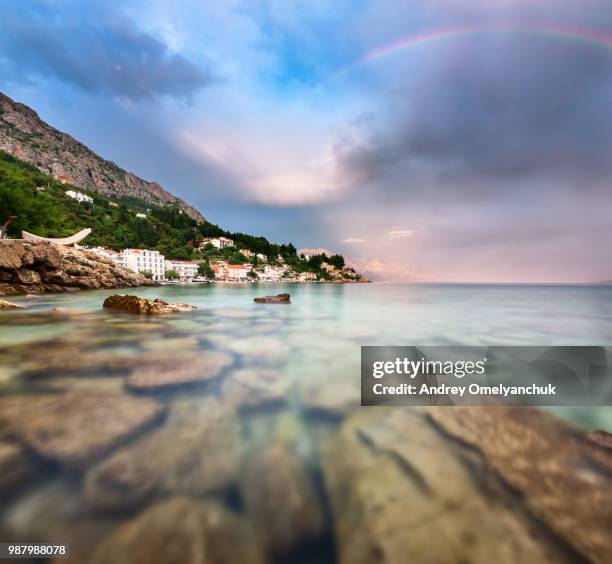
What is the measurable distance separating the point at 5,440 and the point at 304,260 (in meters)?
156

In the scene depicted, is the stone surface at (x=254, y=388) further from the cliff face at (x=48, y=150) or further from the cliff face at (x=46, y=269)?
the cliff face at (x=48, y=150)

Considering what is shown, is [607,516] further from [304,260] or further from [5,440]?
[304,260]

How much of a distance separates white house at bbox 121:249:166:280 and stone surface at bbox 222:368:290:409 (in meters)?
78.4

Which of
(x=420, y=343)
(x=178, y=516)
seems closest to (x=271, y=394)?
(x=178, y=516)

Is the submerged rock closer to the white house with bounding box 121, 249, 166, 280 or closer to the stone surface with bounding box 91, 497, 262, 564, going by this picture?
the stone surface with bounding box 91, 497, 262, 564

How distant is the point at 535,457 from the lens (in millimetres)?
3174

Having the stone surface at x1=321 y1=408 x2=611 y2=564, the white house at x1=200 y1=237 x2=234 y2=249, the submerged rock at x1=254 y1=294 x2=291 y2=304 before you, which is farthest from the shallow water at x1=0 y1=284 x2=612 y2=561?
the white house at x1=200 y1=237 x2=234 y2=249

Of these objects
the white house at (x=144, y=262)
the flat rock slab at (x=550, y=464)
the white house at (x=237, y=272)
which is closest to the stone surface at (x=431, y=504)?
the flat rock slab at (x=550, y=464)

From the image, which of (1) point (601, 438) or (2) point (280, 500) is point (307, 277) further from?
(2) point (280, 500)

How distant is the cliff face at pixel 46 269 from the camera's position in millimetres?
23047

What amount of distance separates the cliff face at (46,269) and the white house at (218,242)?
92.6 metres

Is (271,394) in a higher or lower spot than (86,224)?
lower

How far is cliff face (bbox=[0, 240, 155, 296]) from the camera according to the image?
23.0 meters

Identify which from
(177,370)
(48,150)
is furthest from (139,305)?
(48,150)
